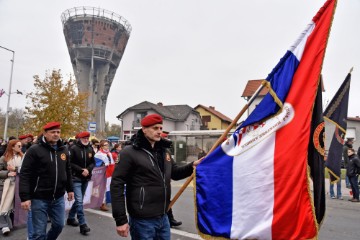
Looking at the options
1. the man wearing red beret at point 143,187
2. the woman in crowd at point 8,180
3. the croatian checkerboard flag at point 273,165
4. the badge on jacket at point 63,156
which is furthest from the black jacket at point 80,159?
the croatian checkerboard flag at point 273,165

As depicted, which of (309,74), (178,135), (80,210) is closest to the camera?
(309,74)

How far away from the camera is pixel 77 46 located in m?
54.1

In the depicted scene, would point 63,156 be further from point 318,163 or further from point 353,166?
point 353,166

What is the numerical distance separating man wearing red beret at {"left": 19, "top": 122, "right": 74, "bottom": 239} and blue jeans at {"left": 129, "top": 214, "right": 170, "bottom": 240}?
159 cm

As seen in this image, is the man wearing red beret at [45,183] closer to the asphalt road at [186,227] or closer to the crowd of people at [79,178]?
Result: the crowd of people at [79,178]

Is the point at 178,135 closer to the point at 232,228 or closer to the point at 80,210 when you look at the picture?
the point at 80,210

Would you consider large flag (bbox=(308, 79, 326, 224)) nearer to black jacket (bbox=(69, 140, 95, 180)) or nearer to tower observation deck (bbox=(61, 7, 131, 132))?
black jacket (bbox=(69, 140, 95, 180))

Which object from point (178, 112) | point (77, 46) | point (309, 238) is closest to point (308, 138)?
point (309, 238)

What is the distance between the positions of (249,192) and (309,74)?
4.23ft

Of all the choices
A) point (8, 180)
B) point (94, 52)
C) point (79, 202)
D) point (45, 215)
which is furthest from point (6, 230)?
point (94, 52)

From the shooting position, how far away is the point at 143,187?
9.75 feet

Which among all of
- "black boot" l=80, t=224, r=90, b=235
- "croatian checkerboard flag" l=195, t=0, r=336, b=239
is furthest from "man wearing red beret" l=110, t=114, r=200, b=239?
"black boot" l=80, t=224, r=90, b=235

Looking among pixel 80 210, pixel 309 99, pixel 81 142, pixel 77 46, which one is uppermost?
pixel 77 46

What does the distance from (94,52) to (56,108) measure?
32.4 meters
